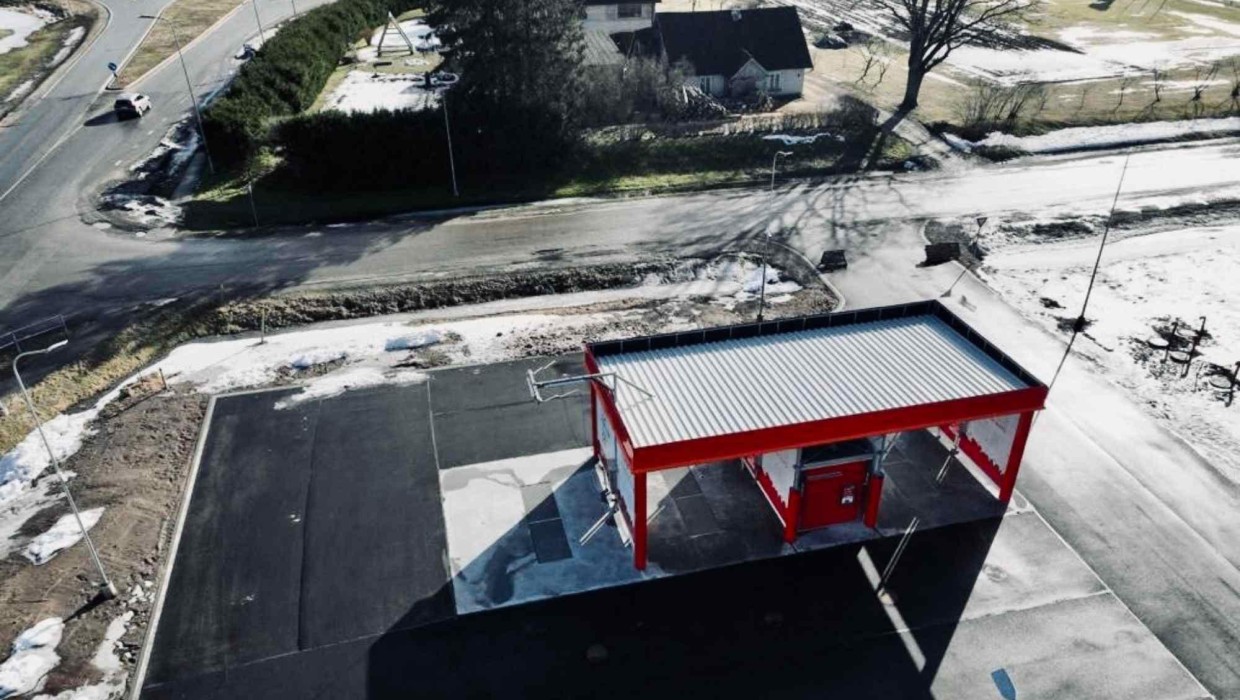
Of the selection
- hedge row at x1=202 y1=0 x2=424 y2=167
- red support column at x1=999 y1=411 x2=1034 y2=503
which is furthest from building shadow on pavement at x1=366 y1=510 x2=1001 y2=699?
hedge row at x1=202 y1=0 x2=424 y2=167

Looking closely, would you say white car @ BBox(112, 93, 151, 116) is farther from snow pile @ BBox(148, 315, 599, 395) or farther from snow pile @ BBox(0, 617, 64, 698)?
snow pile @ BBox(0, 617, 64, 698)

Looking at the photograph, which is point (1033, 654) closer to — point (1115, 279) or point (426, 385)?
point (426, 385)

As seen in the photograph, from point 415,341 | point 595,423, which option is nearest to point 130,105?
point 415,341

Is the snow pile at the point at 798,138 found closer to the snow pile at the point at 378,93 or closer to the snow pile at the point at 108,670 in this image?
the snow pile at the point at 378,93

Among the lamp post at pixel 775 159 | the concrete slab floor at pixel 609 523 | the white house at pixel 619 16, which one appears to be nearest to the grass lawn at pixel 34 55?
the white house at pixel 619 16

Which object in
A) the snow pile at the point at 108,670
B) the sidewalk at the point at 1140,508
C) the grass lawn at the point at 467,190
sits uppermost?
the grass lawn at the point at 467,190

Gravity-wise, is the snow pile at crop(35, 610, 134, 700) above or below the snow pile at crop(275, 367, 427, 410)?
below
